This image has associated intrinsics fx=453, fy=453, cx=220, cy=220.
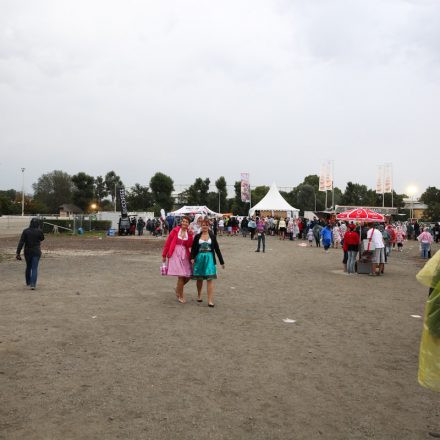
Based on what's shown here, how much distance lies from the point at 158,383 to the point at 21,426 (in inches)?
52.0

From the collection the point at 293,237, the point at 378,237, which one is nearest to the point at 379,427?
the point at 378,237

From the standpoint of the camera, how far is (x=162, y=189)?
79.6 metres

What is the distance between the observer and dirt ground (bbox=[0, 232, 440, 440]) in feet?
11.7

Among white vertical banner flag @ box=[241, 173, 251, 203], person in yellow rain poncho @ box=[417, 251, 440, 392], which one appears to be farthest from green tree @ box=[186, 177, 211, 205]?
person in yellow rain poncho @ box=[417, 251, 440, 392]

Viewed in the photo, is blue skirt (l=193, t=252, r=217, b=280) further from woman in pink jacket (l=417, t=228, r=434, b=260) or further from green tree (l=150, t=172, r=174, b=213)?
green tree (l=150, t=172, r=174, b=213)

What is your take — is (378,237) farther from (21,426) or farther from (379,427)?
(21,426)

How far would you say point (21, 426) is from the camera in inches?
136

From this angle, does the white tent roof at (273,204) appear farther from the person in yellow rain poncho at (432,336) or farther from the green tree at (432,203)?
the person in yellow rain poncho at (432,336)

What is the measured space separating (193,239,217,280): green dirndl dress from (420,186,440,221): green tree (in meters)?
57.9

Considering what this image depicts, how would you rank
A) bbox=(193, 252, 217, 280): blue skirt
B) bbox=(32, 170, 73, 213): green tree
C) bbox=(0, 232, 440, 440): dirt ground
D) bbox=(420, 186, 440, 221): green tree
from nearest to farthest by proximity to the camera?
bbox=(0, 232, 440, 440): dirt ground
bbox=(193, 252, 217, 280): blue skirt
bbox=(420, 186, 440, 221): green tree
bbox=(32, 170, 73, 213): green tree

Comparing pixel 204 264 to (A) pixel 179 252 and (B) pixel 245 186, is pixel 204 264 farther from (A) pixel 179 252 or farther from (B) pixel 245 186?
(B) pixel 245 186

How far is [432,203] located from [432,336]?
67.1 meters

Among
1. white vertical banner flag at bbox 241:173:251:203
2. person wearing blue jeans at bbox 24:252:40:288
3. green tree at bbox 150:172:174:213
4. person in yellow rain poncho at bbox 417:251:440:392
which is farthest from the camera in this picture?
green tree at bbox 150:172:174:213

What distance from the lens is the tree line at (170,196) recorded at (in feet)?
250
